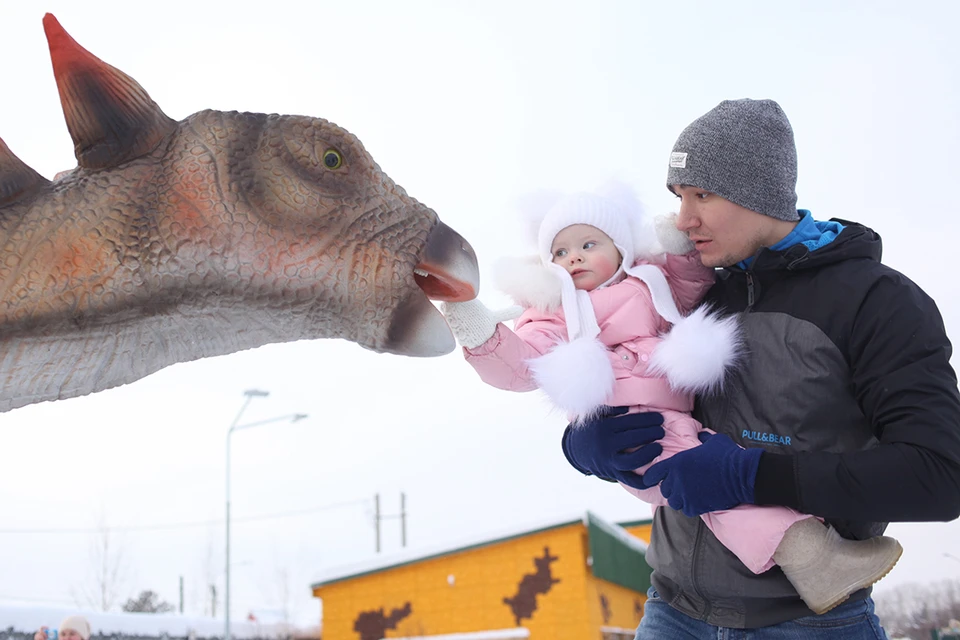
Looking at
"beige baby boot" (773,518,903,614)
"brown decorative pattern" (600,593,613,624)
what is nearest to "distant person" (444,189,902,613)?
"beige baby boot" (773,518,903,614)

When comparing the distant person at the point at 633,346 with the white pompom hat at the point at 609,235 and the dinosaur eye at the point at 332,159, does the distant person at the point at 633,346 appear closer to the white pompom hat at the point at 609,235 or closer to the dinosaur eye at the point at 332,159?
the white pompom hat at the point at 609,235

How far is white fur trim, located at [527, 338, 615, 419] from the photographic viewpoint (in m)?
1.94

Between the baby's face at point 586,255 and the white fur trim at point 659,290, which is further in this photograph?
the baby's face at point 586,255

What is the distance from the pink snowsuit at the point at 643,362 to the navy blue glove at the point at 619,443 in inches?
1.2

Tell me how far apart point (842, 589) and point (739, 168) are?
0.99 meters

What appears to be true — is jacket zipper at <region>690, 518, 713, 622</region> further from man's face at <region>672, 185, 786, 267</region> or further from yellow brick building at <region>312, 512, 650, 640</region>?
yellow brick building at <region>312, 512, 650, 640</region>

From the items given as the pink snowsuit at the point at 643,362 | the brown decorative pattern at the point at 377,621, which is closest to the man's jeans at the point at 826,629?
the pink snowsuit at the point at 643,362

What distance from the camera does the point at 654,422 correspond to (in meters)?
1.96

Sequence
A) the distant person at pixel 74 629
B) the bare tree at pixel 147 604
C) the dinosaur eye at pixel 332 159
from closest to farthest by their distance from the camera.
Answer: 1. the dinosaur eye at pixel 332 159
2. the distant person at pixel 74 629
3. the bare tree at pixel 147 604

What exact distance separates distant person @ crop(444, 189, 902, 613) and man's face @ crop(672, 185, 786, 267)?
6.1 inches

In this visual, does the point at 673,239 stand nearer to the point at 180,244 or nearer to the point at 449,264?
the point at 449,264

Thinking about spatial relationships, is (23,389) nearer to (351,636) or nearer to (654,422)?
(654,422)

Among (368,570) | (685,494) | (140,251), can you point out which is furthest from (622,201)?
(368,570)

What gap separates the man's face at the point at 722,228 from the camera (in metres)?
2.09
